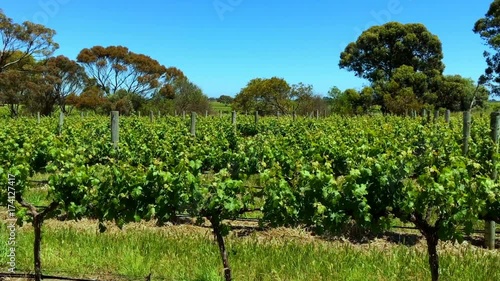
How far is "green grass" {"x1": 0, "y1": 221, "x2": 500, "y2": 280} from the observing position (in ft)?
14.3

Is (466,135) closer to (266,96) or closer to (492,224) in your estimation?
(492,224)

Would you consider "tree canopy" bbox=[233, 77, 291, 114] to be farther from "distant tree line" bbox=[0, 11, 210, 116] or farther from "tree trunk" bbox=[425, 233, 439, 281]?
"tree trunk" bbox=[425, 233, 439, 281]

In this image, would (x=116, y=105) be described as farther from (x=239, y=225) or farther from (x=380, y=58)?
(x=239, y=225)

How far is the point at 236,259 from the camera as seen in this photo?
15.7ft

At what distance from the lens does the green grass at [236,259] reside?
437cm

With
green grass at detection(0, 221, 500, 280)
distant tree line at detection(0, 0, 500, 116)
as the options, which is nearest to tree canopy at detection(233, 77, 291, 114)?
distant tree line at detection(0, 0, 500, 116)

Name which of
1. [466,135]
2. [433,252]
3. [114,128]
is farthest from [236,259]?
[114,128]

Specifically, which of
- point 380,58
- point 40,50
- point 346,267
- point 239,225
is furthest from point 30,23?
point 346,267

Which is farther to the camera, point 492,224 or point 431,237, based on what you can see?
point 492,224

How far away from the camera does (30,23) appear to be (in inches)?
1465

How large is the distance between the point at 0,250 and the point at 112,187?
78.7 inches

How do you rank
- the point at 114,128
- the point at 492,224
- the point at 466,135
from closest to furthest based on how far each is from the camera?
Result: the point at 492,224, the point at 466,135, the point at 114,128

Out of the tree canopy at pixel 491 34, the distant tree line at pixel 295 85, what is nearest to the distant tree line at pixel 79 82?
the distant tree line at pixel 295 85

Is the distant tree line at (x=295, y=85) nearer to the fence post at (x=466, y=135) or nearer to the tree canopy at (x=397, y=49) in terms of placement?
the tree canopy at (x=397, y=49)
